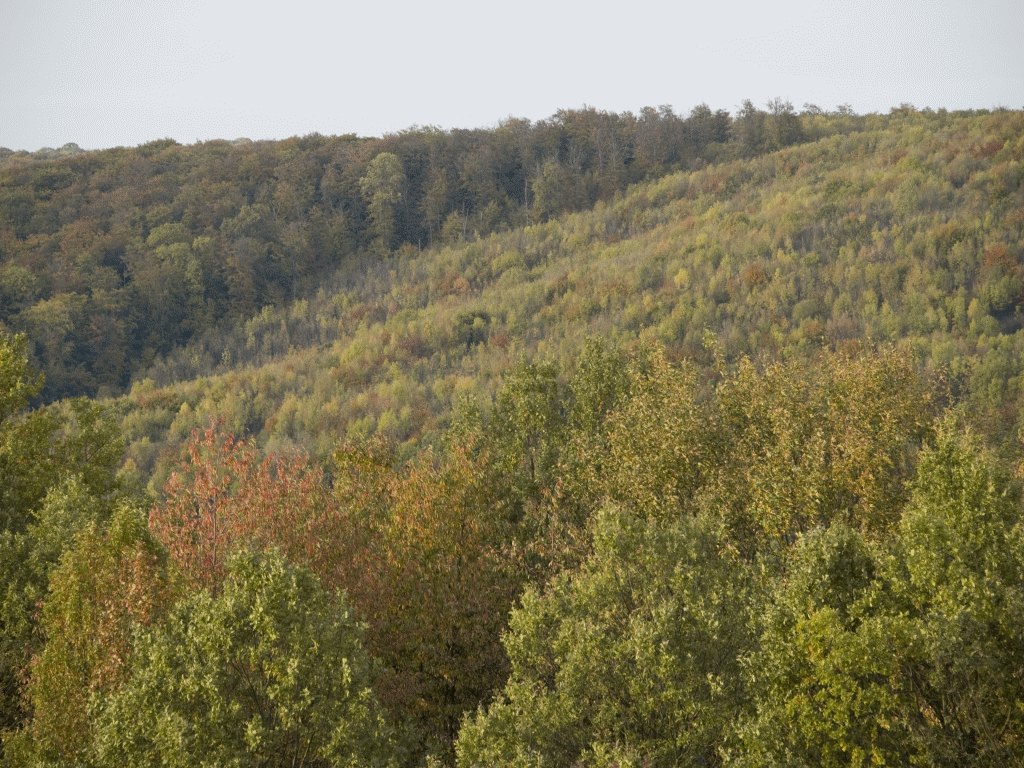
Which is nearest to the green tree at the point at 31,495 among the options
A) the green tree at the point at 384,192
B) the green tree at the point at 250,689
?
the green tree at the point at 250,689

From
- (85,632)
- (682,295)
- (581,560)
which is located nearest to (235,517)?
(85,632)

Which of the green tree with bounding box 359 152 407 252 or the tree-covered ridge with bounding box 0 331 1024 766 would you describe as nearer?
the tree-covered ridge with bounding box 0 331 1024 766

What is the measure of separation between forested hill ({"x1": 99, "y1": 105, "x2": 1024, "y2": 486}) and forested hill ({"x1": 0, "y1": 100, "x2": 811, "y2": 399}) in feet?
15.9

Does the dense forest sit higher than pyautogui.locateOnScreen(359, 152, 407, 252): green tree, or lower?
lower

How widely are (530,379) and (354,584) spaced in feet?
40.0

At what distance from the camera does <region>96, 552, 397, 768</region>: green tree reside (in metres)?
16.5

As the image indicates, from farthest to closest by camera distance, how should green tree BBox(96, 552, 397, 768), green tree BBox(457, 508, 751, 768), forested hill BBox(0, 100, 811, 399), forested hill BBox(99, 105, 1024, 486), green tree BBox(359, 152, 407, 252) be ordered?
1. green tree BBox(359, 152, 407, 252)
2. forested hill BBox(0, 100, 811, 399)
3. forested hill BBox(99, 105, 1024, 486)
4. green tree BBox(457, 508, 751, 768)
5. green tree BBox(96, 552, 397, 768)

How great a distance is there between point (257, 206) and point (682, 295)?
58765 millimetres

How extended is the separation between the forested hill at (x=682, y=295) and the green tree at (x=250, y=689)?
25.8m

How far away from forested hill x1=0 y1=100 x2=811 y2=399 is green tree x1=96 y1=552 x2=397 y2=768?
70.7 metres

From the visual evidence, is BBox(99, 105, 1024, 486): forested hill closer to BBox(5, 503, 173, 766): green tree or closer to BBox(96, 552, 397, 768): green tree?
BBox(96, 552, 397, 768): green tree

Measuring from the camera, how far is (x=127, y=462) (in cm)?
5550

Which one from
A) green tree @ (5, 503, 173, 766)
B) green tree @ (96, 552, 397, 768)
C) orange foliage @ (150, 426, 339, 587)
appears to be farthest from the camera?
orange foliage @ (150, 426, 339, 587)

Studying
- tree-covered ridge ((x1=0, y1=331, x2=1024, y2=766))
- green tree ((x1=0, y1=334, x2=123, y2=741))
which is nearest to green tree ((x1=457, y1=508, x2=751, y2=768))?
tree-covered ridge ((x1=0, y1=331, x2=1024, y2=766))
